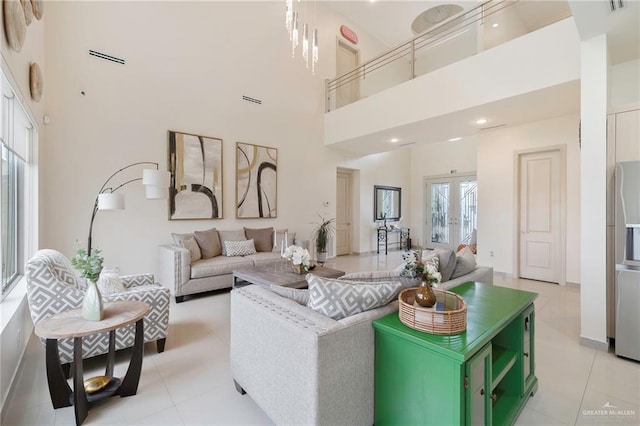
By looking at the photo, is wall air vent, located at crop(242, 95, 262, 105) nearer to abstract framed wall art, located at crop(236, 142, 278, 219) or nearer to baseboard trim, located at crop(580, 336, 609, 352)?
abstract framed wall art, located at crop(236, 142, 278, 219)

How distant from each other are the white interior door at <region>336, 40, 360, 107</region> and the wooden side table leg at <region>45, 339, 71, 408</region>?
6678mm

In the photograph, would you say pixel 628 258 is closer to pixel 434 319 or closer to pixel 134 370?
pixel 434 319

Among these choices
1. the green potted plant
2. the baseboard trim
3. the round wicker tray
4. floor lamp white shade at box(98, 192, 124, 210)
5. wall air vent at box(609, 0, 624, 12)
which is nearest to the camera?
the round wicker tray

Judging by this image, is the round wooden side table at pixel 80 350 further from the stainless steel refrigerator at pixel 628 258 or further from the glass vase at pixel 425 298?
the stainless steel refrigerator at pixel 628 258

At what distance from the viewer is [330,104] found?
275 inches

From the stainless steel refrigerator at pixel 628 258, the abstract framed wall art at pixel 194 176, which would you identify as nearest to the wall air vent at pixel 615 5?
the stainless steel refrigerator at pixel 628 258

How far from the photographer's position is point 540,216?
5109 mm

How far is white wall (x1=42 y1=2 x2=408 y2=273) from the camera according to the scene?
3.90m

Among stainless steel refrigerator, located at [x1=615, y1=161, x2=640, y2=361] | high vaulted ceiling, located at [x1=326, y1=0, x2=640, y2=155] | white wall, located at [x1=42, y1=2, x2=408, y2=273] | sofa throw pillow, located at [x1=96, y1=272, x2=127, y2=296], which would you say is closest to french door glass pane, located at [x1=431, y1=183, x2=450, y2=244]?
high vaulted ceiling, located at [x1=326, y1=0, x2=640, y2=155]

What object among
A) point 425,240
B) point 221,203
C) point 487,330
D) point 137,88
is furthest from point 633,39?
point 425,240

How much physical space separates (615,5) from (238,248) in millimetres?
4953

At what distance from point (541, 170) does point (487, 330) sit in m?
4.88

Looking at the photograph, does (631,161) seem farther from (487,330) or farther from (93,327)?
(93,327)

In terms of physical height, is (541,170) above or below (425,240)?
above
